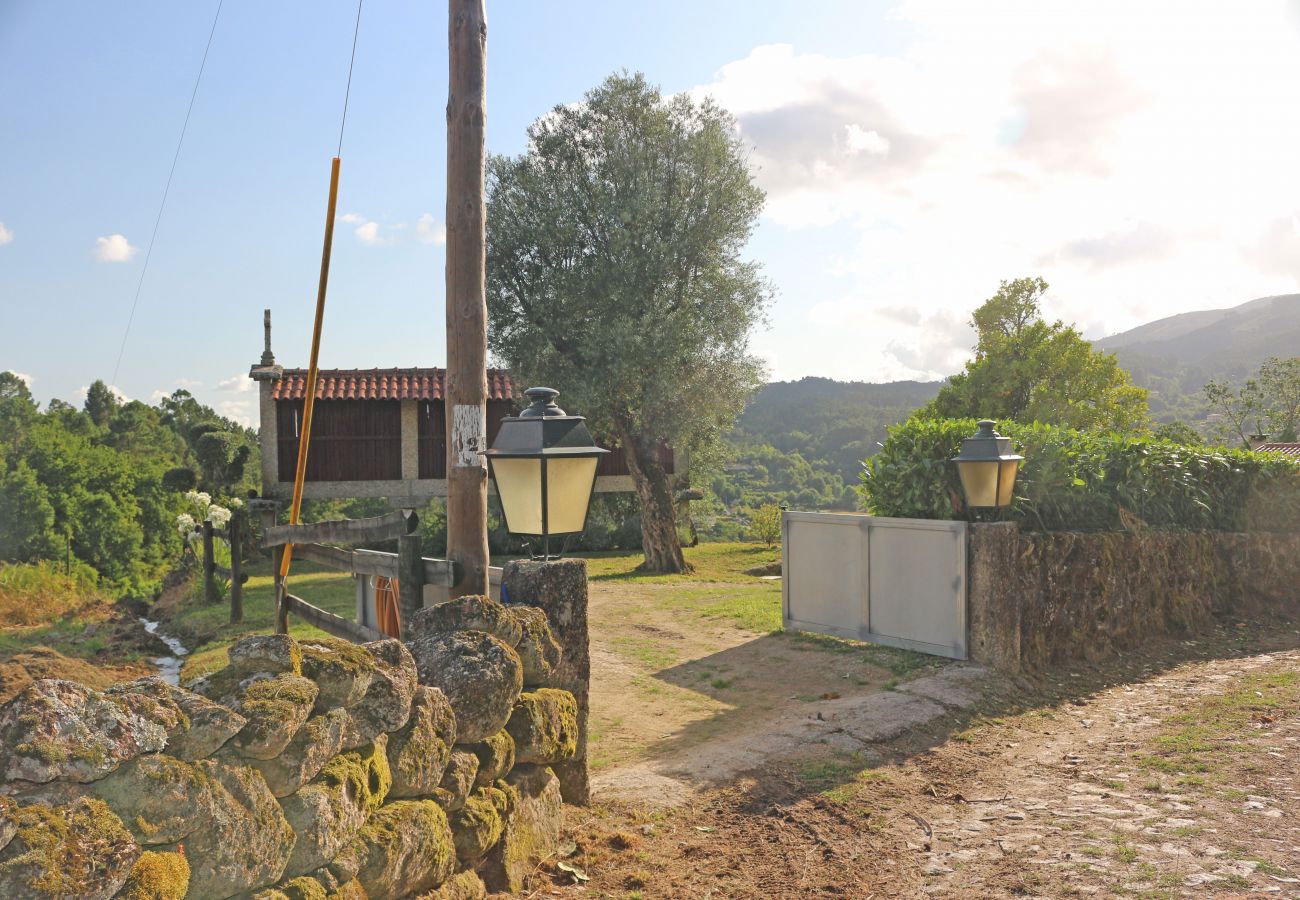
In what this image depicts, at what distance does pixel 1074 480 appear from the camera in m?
10.1

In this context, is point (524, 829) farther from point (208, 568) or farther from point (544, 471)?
point (208, 568)

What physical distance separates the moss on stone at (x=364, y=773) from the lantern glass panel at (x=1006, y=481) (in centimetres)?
691

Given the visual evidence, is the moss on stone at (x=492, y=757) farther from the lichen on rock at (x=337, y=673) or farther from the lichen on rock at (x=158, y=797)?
the lichen on rock at (x=158, y=797)

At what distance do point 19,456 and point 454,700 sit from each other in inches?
A: 1536

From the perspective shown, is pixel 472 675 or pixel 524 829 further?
pixel 524 829

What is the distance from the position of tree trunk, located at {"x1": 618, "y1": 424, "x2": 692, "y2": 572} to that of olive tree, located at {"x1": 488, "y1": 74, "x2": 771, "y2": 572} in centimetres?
3

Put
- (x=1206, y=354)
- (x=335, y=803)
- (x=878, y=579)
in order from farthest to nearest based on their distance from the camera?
(x=1206, y=354)
(x=878, y=579)
(x=335, y=803)

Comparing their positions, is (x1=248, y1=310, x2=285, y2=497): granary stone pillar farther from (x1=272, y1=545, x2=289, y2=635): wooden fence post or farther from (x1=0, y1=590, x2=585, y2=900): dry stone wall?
(x1=0, y1=590, x2=585, y2=900): dry stone wall

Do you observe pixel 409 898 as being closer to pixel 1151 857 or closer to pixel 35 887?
pixel 35 887

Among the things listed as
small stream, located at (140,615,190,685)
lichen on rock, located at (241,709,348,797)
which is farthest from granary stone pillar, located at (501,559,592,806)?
small stream, located at (140,615,190,685)

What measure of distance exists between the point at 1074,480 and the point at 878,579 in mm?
2557

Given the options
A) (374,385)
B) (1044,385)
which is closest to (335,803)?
(374,385)

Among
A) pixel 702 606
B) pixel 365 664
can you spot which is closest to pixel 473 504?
pixel 365 664

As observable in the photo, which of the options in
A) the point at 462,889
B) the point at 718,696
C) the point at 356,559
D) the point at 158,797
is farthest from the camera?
the point at 718,696
